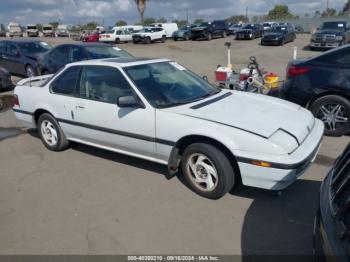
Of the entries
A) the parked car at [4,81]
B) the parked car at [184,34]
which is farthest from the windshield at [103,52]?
the parked car at [184,34]

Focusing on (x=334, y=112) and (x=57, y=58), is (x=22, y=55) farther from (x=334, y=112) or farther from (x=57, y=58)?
(x=334, y=112)

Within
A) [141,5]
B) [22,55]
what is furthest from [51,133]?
[141,5]

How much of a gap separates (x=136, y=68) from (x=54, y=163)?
195cm

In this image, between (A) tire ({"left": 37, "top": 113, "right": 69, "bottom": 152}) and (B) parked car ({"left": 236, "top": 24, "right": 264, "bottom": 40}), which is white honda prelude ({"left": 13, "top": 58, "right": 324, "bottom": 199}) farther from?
(B) parked car ({"left": 236, "top": 24, "right": 264, "bottom": 40})

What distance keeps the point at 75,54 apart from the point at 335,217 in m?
9.58

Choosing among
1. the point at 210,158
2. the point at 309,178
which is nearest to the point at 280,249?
the point at 210,158

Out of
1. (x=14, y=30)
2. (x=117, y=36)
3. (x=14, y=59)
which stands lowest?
(x=14, y=59)

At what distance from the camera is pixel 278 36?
1021 inches

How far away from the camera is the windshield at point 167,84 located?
4.07 metres

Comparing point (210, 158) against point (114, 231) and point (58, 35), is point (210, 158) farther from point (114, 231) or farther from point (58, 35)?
point (58, 35)

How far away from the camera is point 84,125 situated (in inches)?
185

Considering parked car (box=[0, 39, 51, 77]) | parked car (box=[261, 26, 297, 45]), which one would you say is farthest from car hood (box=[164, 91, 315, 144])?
parked car (box=[261, 26, 297, 45])

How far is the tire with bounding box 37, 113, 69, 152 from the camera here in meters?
5.16

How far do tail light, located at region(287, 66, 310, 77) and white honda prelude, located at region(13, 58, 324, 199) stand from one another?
1644 mm
